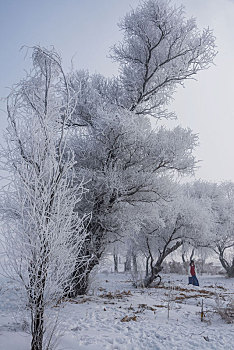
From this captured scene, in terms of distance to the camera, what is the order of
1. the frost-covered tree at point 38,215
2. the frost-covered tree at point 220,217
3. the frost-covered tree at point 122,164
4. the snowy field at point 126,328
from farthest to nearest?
the frost-covered tree at point 220,217, the frost-covered tree at point 122,164, the snowy field at point 126,328, the frost-covered tree at point 38,215

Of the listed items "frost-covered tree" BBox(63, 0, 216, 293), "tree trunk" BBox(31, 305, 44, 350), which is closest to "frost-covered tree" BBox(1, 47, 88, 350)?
"tree trunk" BBox(31, 305, 44, 350)

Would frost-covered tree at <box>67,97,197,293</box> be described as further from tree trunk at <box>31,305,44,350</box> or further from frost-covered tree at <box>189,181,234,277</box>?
frost-covered tree at <box>189,181,234,277</box>

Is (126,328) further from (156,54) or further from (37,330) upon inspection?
(156,54)

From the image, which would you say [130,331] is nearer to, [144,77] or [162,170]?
[162,170]

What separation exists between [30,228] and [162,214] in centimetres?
1315

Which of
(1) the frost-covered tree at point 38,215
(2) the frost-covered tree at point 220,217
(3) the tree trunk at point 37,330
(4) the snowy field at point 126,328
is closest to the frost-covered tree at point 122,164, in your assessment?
(4) the snowy field at point 126,328

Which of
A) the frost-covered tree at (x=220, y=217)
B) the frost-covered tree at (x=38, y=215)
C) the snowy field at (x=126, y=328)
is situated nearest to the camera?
the frost-covered tree at (x=38, y=215)

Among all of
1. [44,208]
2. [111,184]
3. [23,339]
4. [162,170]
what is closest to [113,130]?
[111,184]

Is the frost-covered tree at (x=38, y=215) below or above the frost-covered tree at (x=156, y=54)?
below

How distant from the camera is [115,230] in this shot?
10.2 meters

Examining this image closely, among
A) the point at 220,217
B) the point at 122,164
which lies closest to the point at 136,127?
the point at 122,164

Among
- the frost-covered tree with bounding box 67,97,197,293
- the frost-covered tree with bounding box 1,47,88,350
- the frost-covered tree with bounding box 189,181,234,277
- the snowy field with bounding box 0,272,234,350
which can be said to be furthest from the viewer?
the frost-covered tree with bounding box 189,181,234,277

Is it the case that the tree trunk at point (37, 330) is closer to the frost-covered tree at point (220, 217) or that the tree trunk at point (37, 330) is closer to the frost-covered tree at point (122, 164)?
the frost-covered tree at point (122, 164)

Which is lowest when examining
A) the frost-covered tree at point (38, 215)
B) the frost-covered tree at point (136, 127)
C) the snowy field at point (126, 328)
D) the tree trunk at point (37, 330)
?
the snowy field at point (126, 328)
